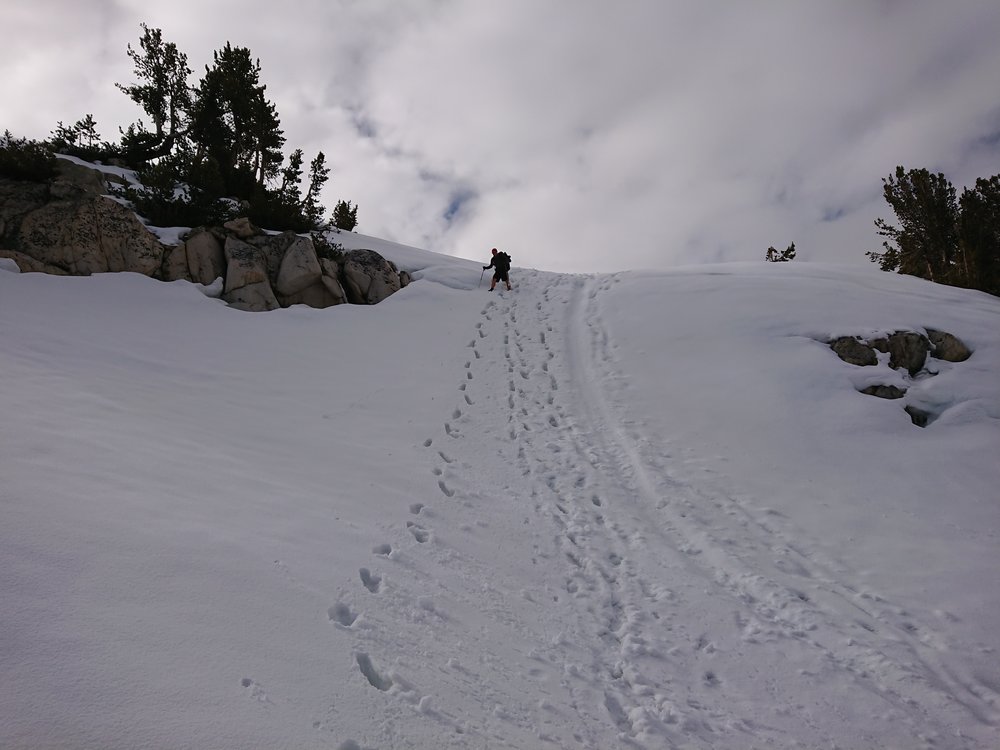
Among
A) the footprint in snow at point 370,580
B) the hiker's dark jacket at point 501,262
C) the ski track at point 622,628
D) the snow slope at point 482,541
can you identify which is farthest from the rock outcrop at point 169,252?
the footprint in snow at point 370,580

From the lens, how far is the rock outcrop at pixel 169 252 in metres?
10.5

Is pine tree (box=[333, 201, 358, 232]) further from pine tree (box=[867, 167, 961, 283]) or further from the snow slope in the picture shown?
pine tree (box=[867, 167, 961, 283])

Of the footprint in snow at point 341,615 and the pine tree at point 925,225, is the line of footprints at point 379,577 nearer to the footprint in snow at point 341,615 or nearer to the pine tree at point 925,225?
the footprint in snow at point 341,615

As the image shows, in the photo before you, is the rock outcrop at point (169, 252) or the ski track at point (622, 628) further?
the rock outcrop at point (169, 252)

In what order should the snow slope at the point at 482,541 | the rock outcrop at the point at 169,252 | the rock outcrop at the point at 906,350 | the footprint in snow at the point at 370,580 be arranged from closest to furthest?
the snow slope at the point at 482,541, the footprint in snow at the point at 370,580, the rock outcrop at the point at 906,350, the rock outcrop at the point at 169,252

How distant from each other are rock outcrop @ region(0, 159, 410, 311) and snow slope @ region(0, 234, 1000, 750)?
2.99ft

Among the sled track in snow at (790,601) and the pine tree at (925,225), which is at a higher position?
the pine tree at (925,225)

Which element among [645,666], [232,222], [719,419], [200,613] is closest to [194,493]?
[200,613]

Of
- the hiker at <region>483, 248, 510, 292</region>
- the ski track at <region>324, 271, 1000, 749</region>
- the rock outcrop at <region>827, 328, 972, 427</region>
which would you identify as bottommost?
the ski track at <region>324, 271, 1000, 749</region>

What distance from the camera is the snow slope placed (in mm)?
2869

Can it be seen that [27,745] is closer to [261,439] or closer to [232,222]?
[261,439]

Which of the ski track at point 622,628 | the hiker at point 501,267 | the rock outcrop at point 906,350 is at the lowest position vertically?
the ski track at point 622,628

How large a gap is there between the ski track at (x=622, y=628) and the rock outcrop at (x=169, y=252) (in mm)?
8089

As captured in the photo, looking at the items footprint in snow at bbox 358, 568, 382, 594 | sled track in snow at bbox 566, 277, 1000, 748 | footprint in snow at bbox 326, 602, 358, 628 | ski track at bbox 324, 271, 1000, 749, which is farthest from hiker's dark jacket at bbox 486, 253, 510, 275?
footprint in snow at bbox 326, 602, 358, 628
